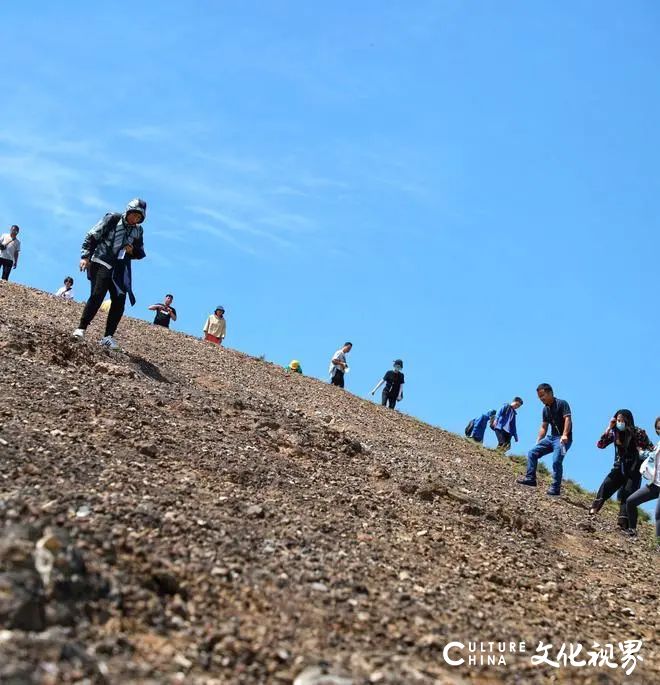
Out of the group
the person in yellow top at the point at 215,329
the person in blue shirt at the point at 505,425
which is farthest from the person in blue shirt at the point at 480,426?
the person in yellow top at the point at 215,329

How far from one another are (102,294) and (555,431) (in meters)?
7.64

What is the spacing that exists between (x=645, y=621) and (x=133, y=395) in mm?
6417

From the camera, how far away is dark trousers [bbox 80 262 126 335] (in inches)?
495

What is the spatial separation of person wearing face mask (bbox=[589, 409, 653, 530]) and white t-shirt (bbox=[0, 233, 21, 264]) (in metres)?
16.0

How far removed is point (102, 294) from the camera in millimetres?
12719

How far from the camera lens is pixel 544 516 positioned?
11641 millimetres

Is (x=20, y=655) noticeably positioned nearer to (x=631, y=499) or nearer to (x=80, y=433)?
(x=80, y=433)

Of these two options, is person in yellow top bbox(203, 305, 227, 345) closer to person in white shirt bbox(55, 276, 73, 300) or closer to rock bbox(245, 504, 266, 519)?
person in white shirt bbox(55, 276, 73, 300)

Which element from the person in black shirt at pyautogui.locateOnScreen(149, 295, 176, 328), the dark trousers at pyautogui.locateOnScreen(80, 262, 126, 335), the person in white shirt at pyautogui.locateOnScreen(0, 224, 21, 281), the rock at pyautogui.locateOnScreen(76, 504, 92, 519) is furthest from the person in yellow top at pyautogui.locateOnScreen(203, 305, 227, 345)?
the rock at pyautogui.locateOnScreen(76, 504, 92, 519)

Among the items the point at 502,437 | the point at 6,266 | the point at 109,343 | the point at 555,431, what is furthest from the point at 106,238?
the point at 502,437

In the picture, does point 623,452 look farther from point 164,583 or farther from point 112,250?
point 164,583

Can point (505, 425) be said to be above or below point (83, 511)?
above

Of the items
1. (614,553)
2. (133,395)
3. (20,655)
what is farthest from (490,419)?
(20,655)

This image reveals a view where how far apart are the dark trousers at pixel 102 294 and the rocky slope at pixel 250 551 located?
0.67m
